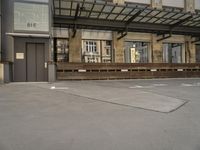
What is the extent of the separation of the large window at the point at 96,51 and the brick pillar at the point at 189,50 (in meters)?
10.9

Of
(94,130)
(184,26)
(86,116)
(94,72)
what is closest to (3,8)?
(94,72)

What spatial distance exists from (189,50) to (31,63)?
22.0 meters

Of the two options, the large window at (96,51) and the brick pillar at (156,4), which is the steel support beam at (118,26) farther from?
the brick pillar at (156,4)

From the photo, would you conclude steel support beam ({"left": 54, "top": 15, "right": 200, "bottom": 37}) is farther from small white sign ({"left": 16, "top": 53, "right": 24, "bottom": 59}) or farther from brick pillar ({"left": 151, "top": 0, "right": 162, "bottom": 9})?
small white sign ({"left": 16, "top": 53, "right": 24, "bottom": 59})

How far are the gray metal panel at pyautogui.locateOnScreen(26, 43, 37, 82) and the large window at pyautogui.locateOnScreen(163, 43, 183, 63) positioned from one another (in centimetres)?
1846

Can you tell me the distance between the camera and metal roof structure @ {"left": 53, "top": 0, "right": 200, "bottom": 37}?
69.3 ft

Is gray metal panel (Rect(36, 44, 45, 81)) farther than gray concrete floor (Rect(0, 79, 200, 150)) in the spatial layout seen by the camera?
Yes

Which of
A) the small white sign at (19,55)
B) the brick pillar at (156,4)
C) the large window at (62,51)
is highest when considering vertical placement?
the brick pillar at (156,4)

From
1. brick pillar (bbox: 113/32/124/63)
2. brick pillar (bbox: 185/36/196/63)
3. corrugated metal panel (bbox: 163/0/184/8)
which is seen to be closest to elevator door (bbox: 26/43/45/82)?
brick pillar (bbox: 113/32/124/63)

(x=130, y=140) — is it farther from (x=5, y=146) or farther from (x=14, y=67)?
(x=14, y=67)

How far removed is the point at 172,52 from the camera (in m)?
31.0

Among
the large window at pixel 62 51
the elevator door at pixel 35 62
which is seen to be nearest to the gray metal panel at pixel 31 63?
the elevator door at pixel 35 62

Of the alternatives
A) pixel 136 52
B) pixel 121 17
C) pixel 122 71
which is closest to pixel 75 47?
pixel 121 17

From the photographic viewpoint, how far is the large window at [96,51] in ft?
87.1
